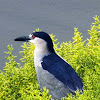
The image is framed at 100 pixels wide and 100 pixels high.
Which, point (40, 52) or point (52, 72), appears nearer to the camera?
point (52, 72)

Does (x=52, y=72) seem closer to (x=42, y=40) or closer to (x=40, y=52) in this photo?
(x=40, y=52)

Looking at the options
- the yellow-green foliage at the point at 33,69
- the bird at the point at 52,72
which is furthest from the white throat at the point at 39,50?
the yellow-green foliage at the point at 33,69

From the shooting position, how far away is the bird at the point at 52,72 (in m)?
5.89

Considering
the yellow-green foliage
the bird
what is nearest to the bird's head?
the bird

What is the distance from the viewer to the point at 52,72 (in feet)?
19.9

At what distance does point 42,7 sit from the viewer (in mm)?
16031

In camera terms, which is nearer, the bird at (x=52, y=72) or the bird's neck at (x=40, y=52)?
Answer: the bird at (x=52, y=72)

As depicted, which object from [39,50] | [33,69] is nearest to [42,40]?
[39,50]

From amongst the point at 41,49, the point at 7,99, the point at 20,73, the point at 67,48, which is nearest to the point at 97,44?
the point at 67,48

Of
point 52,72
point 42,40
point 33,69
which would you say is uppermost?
point 42,40

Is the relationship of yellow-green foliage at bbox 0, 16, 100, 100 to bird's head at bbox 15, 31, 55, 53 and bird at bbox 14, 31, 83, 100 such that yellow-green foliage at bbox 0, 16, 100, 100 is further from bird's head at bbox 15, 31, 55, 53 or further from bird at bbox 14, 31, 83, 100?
bird's head at bbox 15, 31, 55, 53

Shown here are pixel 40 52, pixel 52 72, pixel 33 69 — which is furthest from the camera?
pixel 33 69

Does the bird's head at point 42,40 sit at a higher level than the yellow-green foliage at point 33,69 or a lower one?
higher

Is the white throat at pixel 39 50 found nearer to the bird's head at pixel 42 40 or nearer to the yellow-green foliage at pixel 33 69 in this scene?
the bird's head at pixel 42 40
